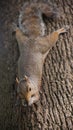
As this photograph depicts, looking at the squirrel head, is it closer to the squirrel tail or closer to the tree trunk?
the tree trunk

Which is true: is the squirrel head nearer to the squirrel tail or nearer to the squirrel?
the squirrel

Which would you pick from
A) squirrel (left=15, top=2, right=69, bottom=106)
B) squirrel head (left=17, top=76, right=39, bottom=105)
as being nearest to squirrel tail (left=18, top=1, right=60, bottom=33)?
squirrel (left=15, top=2, right=69, bottom=106)

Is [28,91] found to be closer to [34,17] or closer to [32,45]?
[32,45]

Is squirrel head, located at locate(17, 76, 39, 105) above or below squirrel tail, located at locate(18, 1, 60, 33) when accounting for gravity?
below

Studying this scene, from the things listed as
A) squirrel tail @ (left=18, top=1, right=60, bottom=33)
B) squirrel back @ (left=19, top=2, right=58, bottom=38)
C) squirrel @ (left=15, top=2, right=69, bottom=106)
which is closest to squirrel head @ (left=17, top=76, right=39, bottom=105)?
squirrel @ (left=15, top=2, right=69, bottom=106)

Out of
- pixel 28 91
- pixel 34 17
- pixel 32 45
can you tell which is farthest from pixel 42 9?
pixel 28 91

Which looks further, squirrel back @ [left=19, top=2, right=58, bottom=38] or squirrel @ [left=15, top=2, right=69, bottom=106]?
squirrel back @ [left=19, top=2, right=58, bottom=38]
